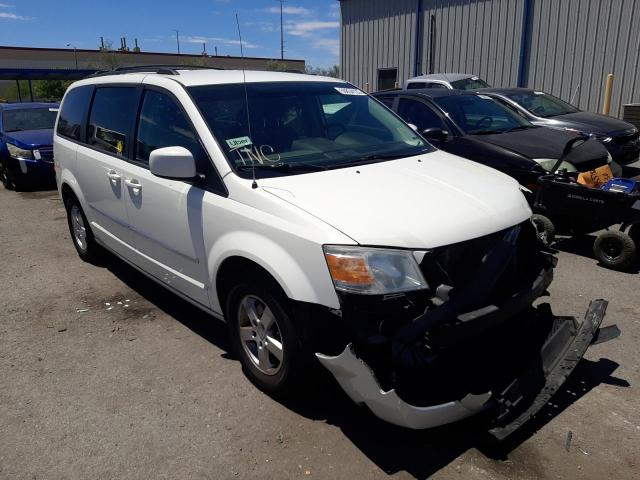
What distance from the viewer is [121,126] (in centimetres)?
439

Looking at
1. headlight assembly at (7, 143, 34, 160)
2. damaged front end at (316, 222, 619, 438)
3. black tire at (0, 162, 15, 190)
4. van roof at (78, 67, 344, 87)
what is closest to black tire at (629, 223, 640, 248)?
damaged front end at (316, 222, 619, 438)

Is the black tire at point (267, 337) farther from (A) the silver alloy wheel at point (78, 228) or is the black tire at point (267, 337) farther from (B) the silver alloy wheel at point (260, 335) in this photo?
(A) the silver alloy wheel at point (78, 228)

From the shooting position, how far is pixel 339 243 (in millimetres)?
2604

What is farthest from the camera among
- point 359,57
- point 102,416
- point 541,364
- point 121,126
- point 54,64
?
point 54,64

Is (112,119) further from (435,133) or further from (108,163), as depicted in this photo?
(435,133)

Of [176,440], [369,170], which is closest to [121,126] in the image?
[369,170]

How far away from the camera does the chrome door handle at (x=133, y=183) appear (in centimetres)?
400

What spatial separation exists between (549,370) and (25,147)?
401 inches

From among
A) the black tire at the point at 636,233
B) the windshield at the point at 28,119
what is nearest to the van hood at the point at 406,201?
the black tire at the point at 636,233

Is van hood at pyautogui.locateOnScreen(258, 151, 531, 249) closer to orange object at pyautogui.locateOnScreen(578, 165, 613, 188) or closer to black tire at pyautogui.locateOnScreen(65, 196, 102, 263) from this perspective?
orange object at pyautogui.locateOnScreen(578, 165, 613, 188)

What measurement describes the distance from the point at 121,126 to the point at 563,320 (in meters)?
3.58

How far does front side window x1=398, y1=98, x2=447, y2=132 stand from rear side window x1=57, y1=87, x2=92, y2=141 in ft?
13.1

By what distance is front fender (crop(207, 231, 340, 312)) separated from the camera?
2.62 meters

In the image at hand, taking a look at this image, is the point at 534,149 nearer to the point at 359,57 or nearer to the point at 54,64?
the point at 359,57
